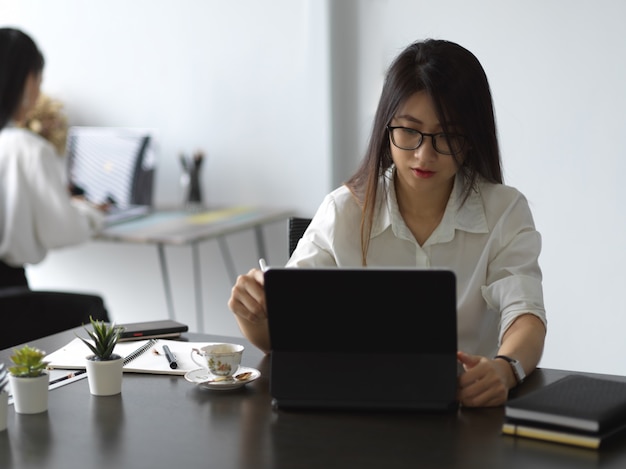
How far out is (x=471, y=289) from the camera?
194 cm

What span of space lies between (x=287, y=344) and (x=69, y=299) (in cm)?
181

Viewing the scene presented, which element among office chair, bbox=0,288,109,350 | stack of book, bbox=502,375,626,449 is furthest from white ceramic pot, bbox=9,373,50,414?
office chair, bbox=0,288,109,350

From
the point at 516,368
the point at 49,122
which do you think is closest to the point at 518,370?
the point at 516,368

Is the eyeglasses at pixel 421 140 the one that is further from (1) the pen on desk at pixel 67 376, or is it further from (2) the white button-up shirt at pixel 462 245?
(1) the pen on desk at pixel 67 376

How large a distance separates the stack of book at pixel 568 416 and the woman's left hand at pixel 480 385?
10 cm

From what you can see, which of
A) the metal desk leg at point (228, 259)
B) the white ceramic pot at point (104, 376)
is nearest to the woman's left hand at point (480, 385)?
the white ceramic pot at point (104, 376)

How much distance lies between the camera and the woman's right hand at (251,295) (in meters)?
1.71

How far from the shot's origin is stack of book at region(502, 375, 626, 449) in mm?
1334

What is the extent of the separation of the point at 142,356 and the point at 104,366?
0.75 feet

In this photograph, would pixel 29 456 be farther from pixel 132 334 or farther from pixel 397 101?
pixel 397 101

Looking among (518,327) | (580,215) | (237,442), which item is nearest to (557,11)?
(580,215)

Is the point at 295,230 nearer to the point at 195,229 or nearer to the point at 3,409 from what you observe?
the point at 3,409

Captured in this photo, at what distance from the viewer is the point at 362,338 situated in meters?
1.46

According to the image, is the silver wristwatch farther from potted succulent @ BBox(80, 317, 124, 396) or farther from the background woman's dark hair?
the background woman's dark hair
